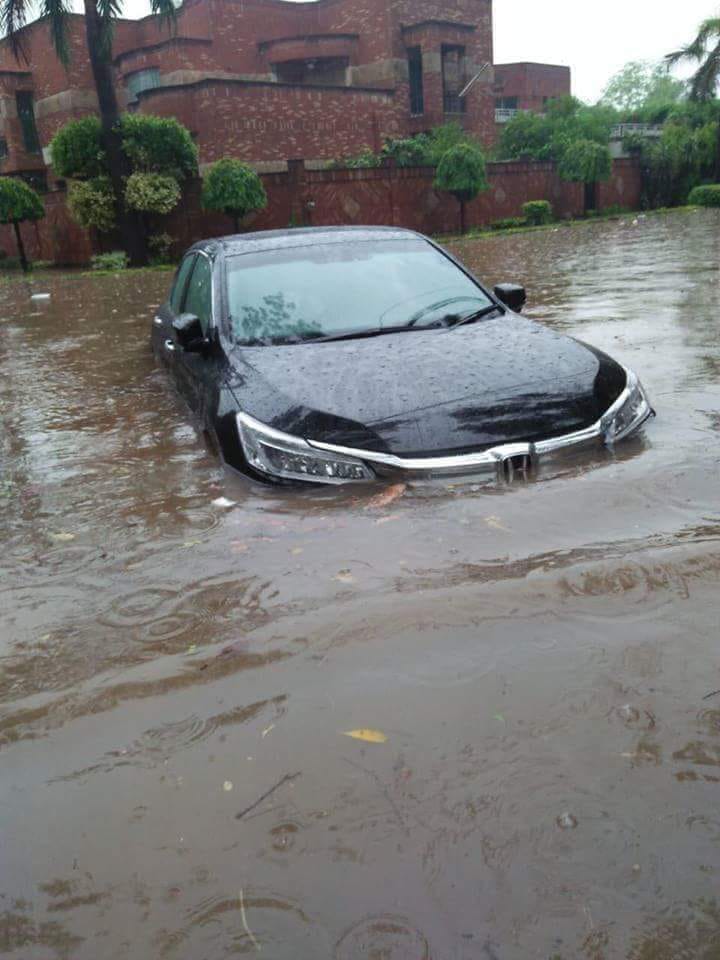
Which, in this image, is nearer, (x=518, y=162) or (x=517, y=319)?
(x=517, y=319)

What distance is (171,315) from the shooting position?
6.80 m

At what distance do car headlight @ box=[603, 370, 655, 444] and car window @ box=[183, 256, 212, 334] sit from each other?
97.6 inches

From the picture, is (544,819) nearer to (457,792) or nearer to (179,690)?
(457,792)

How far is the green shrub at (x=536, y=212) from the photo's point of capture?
1313 inches

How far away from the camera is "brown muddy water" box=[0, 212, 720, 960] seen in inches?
69.9

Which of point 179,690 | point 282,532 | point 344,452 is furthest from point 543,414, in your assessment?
point 179,690

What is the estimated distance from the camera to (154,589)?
3.34 m

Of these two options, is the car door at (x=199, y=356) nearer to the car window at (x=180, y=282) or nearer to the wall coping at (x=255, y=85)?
the car window at (x=180, y=282)

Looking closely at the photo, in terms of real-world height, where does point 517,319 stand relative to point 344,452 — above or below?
above

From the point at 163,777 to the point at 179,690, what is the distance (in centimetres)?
43

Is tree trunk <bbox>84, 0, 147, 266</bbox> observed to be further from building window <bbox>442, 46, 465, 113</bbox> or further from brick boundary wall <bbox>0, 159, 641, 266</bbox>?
building window <bbox>442, 46, 465, 113</bbox>

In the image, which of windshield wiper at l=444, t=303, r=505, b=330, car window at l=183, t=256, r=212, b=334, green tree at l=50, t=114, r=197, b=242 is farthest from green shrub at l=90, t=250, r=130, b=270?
windshield wiper at l=444, t=303, r=505, b=330

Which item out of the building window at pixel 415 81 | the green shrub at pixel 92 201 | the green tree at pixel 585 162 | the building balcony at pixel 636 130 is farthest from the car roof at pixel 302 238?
the building balcony at pixel 636 130

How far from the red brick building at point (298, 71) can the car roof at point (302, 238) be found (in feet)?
91.4
